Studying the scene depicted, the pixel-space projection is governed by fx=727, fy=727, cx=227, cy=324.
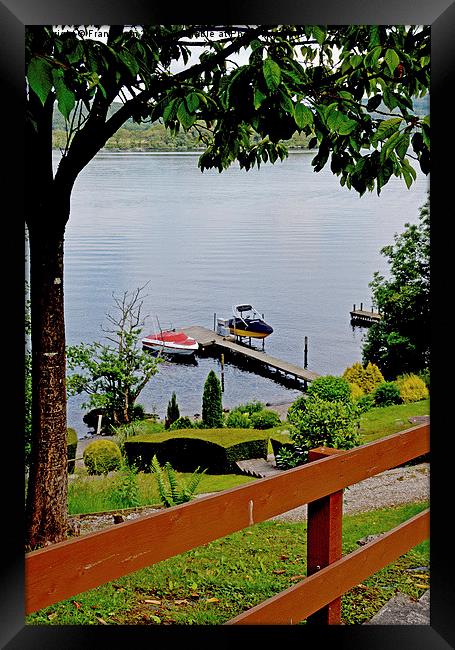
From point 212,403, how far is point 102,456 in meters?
0.44

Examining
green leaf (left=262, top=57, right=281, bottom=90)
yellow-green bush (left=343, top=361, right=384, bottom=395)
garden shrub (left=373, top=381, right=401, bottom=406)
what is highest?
green leaf (left=262, top=57, right=281, bottom=90)

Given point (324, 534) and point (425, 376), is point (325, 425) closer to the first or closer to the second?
point (425, 376)

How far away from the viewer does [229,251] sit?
2664 millimetres

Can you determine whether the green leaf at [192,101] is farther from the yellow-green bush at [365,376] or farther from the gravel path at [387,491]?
the gravel path at [387,491]

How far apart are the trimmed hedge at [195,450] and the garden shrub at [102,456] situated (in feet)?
0.15

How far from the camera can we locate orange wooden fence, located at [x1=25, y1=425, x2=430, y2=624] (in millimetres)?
1832

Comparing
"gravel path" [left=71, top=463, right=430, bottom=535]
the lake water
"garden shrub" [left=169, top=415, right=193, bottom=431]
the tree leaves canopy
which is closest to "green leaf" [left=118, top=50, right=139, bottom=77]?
the tree leaves canopy

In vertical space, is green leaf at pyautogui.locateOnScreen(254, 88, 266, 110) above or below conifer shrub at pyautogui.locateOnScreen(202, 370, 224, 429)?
above

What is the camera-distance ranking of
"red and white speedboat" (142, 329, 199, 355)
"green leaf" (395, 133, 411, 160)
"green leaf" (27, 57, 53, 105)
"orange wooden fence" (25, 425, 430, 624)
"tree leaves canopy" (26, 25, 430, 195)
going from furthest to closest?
"red and white speedboat" (142, 329, 199, 355), "tree leaves canopy" (26, 25, 430, 195), "green leaf" (395, 133, 411, 160), "green leaf" (27, 57, 53, 105), "orange wooden fence" (25, 425, 430, 624)

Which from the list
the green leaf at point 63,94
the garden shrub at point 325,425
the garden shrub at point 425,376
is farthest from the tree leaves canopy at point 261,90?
the garden shrub at point 325,425

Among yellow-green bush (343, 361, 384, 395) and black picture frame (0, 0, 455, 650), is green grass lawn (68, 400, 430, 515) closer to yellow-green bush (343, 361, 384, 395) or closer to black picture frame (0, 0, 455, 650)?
yellow-green bush (343, 361, 384, 395)

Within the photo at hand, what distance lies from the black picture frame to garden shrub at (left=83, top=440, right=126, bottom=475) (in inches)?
20.6
